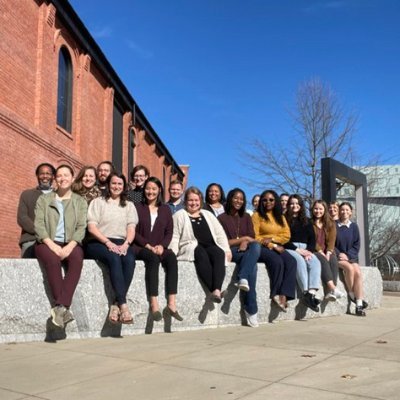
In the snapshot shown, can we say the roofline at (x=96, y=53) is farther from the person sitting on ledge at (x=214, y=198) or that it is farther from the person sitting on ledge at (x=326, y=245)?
the person sitting on ledge at (x=326, y=245)

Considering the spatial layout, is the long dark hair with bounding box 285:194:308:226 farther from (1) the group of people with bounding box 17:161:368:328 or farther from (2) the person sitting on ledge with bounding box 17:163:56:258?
(2) the person sitting on ledge with bounding box 17:163:56:258

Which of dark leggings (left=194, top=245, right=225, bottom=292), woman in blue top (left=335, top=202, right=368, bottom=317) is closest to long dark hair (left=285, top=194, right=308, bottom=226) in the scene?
woman in blue top (left=335, top=202, right=368, bottom=317)

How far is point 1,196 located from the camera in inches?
516

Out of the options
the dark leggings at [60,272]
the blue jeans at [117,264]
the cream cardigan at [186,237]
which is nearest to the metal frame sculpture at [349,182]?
the cream cardigan at [186,237]

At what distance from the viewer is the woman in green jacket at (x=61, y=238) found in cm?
561

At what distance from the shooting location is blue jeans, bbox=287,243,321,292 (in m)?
7.60

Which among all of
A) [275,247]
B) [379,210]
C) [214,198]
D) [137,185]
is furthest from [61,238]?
[379,210]

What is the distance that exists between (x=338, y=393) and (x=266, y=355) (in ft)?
4.59

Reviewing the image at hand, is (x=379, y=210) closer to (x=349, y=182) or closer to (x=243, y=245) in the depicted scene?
(x=349, y=182)

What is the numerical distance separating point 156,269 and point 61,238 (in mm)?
1243

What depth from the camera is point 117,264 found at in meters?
5.95

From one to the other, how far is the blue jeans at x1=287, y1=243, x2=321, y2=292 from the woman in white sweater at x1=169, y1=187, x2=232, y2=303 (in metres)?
1.24

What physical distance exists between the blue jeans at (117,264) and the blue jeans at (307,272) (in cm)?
276

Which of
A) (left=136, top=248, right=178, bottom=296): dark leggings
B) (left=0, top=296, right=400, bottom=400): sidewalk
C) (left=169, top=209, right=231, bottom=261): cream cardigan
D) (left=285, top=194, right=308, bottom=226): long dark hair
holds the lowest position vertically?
(left=0, top=296, right=400, bottom=400): sidewalk
